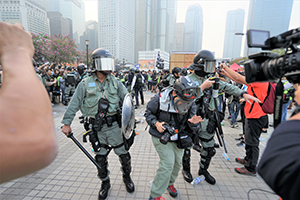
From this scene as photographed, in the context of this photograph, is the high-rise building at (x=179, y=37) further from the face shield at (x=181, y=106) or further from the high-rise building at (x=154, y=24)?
the face shield at (x=181, y=106)

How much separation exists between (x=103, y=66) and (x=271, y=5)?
213 ft

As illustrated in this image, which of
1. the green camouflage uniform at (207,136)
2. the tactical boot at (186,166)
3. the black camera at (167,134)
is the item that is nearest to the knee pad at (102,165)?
the black camera at (167,134)

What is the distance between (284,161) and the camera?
0.71 m

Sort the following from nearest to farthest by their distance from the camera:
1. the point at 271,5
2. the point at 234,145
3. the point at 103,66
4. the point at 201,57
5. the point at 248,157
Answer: the point at 103,66 < the point at 201,57 < the point at 248,157 < the point at 234,145 < the point at 271,5

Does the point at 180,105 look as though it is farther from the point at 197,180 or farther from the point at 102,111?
the point at 197,180

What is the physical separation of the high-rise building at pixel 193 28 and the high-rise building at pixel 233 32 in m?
65.8

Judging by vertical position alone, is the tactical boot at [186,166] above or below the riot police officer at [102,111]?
below

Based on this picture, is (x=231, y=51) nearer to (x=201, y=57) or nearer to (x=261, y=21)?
(x=261, y=21)

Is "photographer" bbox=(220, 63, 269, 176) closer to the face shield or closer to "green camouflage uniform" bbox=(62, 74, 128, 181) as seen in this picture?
the face shield

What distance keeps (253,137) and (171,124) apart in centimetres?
215

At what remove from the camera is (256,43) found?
1106 mm

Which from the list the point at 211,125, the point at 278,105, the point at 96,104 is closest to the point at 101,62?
the point at 96,104

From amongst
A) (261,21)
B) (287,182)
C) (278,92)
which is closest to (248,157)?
(278,92)

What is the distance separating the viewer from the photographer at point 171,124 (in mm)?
2242
